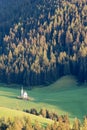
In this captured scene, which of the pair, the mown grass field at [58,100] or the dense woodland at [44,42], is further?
the dense woodland at [44,42]

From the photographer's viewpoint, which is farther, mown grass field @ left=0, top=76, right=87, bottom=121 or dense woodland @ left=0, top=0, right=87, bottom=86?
dense woodland @ left=0, top=0, right=87, bottom=86

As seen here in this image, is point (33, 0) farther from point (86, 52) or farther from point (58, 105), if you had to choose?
point (58, 105)

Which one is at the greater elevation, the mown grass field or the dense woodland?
the dense woodland

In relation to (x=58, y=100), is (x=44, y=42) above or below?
above

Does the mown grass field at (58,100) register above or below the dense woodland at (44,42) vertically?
below
